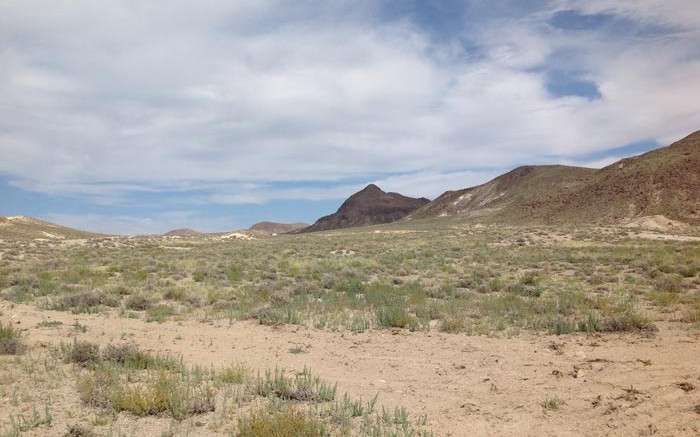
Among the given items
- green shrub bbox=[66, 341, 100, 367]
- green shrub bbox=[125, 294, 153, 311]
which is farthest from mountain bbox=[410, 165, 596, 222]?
green shrub bbox=[66, 341, 100, 367]

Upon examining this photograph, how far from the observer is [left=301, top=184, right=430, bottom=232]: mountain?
533ft

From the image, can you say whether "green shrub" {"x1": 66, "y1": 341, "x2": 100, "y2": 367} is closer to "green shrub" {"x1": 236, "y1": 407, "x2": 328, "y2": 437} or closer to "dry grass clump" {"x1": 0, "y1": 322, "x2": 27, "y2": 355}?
"dry grass clump" {"x1": 0, "y1": 322, "x2": 27, "y2": 355}

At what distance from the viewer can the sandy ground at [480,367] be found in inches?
226

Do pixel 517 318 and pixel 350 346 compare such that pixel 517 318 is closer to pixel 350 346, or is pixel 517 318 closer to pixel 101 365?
pixel 350 346

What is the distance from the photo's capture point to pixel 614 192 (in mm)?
72188

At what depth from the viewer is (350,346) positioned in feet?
31.7

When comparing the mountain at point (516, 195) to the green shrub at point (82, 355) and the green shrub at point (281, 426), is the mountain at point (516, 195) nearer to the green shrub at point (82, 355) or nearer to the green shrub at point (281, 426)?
the green shrub at point (82, 355)

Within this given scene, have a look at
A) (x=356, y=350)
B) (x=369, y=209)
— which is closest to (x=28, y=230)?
(x=356, y=350)

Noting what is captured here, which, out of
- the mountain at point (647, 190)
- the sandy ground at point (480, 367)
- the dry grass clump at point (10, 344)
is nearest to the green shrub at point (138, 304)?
the sandy ground at point (480, 367)

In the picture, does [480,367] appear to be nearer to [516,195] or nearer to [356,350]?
[356,350]

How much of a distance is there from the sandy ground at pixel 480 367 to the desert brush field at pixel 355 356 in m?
0.03

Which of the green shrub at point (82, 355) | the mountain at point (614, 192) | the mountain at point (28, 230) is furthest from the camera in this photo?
the mountain at point (614, 192)

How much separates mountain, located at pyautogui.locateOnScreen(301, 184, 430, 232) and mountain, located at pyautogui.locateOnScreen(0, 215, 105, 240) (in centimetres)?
9142

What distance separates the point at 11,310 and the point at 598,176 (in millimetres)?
87084
